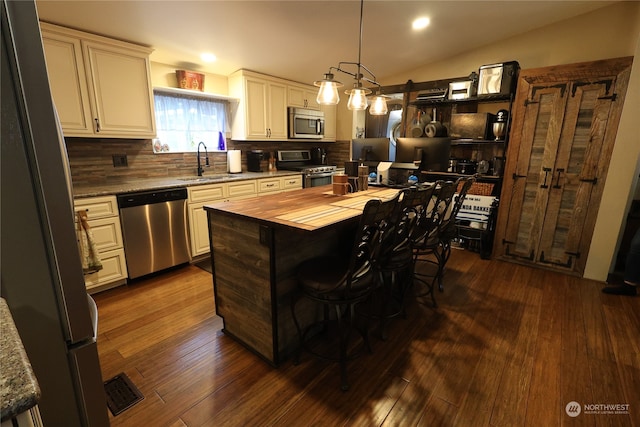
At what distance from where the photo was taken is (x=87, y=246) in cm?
237

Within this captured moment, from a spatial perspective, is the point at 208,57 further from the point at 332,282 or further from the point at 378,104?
the point at 332,282

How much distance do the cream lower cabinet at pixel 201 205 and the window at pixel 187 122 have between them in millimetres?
791

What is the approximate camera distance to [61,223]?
745 mm

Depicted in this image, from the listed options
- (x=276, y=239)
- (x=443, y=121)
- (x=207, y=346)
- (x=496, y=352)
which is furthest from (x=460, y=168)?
(x=207, y=346)

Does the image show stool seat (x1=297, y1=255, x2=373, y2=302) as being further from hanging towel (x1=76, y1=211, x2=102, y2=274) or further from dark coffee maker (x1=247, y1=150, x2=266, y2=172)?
dark coffee maker (x1=247, y1=150, x2=266, y2=172)

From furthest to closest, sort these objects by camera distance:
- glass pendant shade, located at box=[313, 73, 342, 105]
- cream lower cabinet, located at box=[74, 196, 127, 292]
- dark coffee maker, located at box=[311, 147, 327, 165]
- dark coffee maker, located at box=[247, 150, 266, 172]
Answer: dark coffee maker, located at box=[311, 147, 327, 165] → dark coffee maker, located at box=[247, 150, 266, 172] → cream lower cabinet, located at box=[74, 196, 127, 292] → glass pendant shade, located at box=[313, 73, 342, 105]

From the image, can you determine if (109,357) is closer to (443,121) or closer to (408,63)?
(443,121)

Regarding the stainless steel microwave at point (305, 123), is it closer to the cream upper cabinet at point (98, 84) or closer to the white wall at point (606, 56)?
the cream upper cabinet at point (98, 84)

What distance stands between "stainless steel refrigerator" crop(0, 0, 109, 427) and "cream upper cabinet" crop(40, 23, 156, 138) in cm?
237

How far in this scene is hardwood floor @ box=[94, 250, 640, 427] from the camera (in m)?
1.45

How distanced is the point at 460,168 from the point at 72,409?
3935mm

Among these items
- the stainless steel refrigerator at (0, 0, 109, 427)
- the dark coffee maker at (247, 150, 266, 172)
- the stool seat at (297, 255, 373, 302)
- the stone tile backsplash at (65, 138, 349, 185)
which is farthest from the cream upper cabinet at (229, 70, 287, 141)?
the stainless steel refrigerator at (0, 0, 109, 427)

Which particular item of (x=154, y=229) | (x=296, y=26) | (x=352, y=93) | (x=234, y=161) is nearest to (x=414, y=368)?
(x=352, y=93)

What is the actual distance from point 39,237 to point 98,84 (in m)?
2.60
